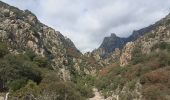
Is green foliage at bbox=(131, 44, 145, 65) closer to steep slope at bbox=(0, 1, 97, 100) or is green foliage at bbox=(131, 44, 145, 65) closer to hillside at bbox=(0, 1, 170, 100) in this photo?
hillside at bbox=(0, 1, 170, 100)

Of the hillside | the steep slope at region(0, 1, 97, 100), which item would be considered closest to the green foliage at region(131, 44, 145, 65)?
the hillside

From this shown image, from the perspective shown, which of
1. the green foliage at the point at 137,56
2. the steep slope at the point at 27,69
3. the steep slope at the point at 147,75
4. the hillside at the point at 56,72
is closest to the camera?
the steep slope at the point at 27,69

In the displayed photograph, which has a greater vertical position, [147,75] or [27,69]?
[27,69]

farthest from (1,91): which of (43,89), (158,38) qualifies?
(158,38)

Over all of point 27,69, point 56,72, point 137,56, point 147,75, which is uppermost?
point 137,56

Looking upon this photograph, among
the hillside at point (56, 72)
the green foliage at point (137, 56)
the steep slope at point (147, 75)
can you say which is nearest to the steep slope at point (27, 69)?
the hillside at point (56, 72)

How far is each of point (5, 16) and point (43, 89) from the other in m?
73.3

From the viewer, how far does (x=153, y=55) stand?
16138cm

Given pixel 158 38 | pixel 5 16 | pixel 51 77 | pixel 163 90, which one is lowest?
pixel 163 90

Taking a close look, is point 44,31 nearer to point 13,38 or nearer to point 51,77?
point 13,38

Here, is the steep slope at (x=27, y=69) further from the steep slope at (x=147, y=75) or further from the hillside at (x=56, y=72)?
the steep slope at (x=147, y=75)

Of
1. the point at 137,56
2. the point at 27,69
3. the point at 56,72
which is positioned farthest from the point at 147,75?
the point at 137,56

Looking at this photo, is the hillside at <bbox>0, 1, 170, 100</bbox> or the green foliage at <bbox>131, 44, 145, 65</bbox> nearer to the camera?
the hillside at <bbox>0, 1, 170, 100</bbox>

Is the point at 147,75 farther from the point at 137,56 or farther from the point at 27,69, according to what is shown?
the point at 137,56
